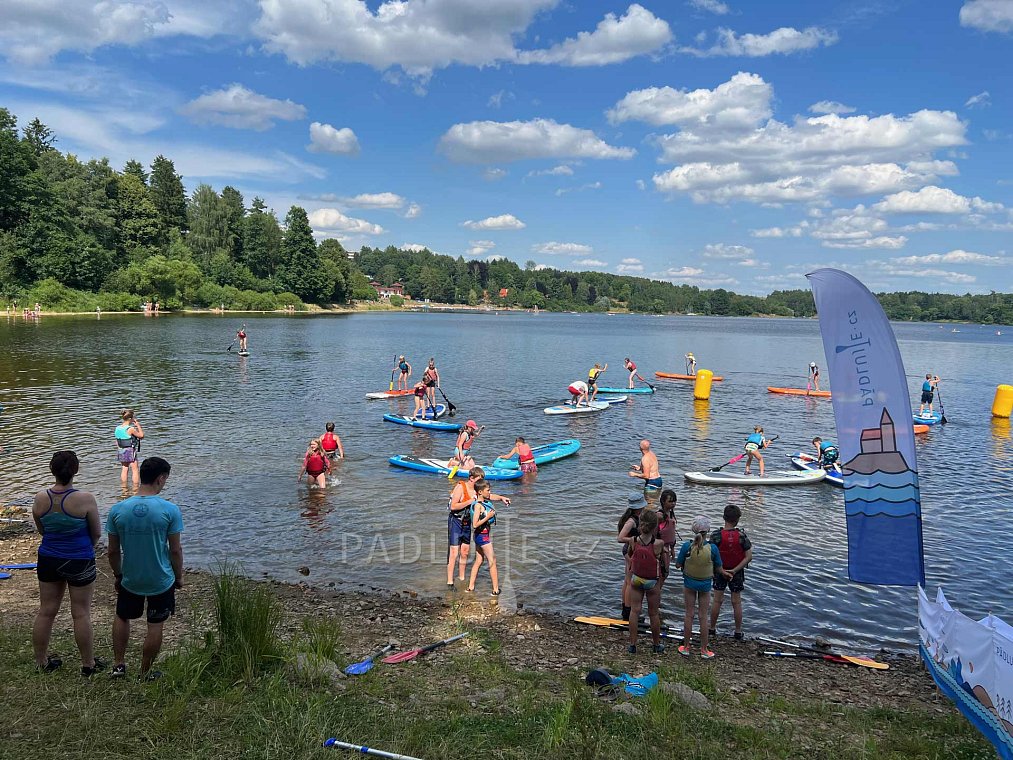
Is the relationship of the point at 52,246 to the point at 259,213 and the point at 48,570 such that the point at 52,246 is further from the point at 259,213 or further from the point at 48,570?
the point at 48,570

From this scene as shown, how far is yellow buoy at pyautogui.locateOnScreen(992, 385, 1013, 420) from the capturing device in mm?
29266

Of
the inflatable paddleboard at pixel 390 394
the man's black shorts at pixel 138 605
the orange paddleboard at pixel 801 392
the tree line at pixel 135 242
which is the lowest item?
the inflatable paddleboard at pixel 390 394

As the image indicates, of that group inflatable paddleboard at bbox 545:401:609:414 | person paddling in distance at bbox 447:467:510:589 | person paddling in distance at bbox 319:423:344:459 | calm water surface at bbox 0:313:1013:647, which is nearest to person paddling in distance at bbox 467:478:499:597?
person paddling in distance at bbox 447:467:510:589

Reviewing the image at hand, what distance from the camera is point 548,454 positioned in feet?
63.4

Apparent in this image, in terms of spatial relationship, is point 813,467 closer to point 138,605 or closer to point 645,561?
point 645,561

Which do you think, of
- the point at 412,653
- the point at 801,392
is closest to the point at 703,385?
the point at 801,392

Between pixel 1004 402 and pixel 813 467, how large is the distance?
682 inches

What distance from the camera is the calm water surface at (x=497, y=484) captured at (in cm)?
1104

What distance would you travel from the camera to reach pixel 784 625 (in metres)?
9.74

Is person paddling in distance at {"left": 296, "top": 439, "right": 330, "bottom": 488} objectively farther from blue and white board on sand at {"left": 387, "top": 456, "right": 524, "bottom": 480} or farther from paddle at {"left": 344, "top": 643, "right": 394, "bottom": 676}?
paddle at {"left": 344, "top": 643, "right": 394, "bottom": 676}

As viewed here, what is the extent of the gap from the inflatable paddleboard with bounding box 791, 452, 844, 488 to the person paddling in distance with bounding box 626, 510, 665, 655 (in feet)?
34.7

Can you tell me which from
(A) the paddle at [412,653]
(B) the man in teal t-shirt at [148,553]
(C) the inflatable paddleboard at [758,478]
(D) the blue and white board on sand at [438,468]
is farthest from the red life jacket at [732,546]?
(C) the inflatable paddleboard at [758,478]

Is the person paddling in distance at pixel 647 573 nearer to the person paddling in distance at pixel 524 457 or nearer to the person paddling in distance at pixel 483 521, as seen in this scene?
the person paddling in distance at pixel 483 521

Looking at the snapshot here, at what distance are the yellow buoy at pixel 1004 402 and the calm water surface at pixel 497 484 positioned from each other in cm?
156
